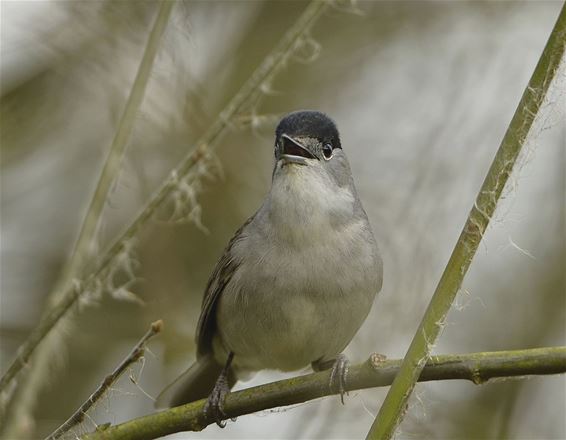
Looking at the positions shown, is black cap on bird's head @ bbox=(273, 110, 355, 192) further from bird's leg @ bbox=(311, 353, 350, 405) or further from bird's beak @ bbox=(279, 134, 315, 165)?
bird's leg @ bbox=(311, 353, 350, 405)

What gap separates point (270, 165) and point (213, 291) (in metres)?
2.39

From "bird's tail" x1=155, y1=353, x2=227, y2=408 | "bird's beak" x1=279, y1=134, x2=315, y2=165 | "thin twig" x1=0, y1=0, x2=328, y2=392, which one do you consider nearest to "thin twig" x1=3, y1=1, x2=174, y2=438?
"thin twig" x1=0, y1=0, x2=328, y2=392

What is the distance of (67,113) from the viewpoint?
626 centimetres

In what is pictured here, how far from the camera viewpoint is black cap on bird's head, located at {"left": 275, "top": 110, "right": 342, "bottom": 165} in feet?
13.0

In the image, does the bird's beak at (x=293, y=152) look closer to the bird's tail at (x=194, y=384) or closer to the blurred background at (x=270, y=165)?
the blurred background at (x=270, y=165)

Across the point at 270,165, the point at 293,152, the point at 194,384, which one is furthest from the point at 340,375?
the point at 270,165

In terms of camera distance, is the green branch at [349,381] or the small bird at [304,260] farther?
the small bird at [304,260]

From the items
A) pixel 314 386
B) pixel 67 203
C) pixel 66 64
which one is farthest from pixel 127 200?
pixel 314 386

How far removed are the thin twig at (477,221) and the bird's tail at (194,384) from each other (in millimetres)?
2838

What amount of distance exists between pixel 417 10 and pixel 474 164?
7.46 ft

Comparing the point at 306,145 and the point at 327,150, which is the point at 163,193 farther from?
the point at 327,150

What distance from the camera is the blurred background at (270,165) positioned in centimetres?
499

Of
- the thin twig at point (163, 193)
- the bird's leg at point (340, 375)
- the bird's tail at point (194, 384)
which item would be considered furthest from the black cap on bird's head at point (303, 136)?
the bird's tail at point (194, 384)

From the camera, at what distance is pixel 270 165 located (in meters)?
6.79
